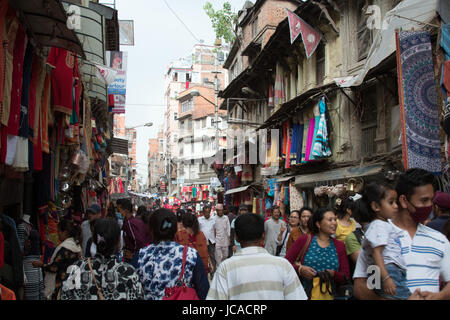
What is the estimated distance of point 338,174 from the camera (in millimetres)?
13188

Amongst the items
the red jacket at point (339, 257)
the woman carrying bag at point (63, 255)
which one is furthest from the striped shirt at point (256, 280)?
the woman carrying bag at point (63, 255)

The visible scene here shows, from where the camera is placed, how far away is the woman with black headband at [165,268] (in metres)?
3.60

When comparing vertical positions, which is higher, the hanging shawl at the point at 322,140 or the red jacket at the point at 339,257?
the hanging shawl at the point at 322,140

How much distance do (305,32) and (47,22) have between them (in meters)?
11.1

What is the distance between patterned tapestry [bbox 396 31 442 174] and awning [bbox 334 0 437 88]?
51 centimetres

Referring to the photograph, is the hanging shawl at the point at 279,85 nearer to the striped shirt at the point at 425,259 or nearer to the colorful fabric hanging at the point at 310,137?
the colorful fabric hanging at the point at 310,137

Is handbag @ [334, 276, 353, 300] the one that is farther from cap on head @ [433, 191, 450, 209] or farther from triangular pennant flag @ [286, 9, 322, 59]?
triangular pennant flag @ [286, 9, 322, 59]

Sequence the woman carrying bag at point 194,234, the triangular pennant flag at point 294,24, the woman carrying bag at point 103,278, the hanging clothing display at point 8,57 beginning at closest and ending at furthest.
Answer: the woman carrying bag at point 103,278, the hanging clothing display at point 8,57, the woman carrying bag at point 194,234, the triangular pennant flag at point 294,24

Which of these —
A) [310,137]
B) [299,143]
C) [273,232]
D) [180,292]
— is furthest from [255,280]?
[299,143]

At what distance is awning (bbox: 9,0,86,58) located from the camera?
5211 millimetres

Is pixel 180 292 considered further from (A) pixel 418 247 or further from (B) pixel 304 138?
(B) pixel 304 138

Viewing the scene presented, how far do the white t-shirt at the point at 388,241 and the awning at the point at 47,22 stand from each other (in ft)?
15.0
